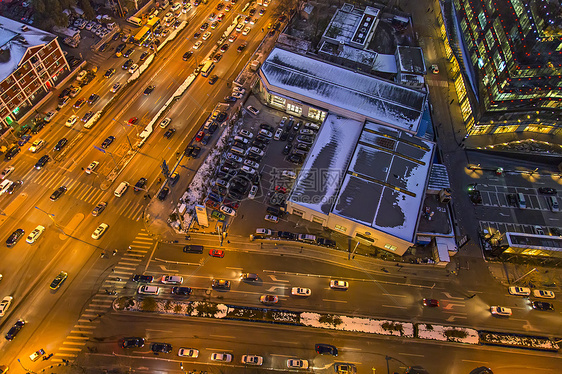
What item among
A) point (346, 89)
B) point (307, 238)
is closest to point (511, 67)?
point (346, 89)

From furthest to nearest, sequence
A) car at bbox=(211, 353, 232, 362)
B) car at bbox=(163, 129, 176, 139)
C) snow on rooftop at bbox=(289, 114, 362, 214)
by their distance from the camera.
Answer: car at bbox=(163, 129, 176, 139) → snow on rooftop at bbox=(289, 114, 362, 214) → car at bbox=(211, 353, 232, 362)

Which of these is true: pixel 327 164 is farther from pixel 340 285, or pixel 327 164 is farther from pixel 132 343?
pixel 132 343

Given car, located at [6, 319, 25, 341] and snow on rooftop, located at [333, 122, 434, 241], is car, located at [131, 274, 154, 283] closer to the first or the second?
car, located at [6, 319, 25, 341]

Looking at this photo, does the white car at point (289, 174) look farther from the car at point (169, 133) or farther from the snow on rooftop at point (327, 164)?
the car at point (169, 133)

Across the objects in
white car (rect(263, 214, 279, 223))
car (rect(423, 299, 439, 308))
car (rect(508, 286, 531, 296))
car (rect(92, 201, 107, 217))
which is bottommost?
car (rect(423, 299, 439, 308))

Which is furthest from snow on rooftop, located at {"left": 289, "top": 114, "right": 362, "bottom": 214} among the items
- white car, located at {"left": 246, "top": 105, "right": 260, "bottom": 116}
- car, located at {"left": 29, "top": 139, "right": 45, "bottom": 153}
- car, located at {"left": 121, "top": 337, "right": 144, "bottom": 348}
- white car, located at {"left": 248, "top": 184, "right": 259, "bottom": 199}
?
car, located at {"left": 29, "top": 139, "right": 45, "bottom": 153}
